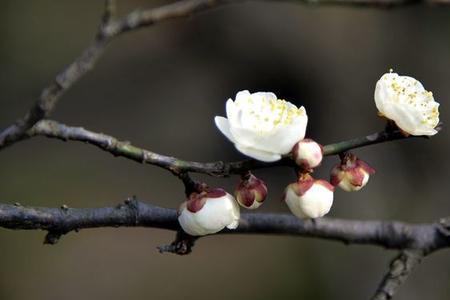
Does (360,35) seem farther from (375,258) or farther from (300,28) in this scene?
(375,258)

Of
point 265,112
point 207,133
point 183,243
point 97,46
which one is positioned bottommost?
point 183,243

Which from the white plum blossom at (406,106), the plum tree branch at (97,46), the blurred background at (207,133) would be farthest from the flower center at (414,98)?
the blurred background at (207,133)

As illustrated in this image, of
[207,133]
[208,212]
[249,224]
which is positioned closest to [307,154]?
[208,212]

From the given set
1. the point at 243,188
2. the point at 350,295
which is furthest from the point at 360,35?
the point at 243,188

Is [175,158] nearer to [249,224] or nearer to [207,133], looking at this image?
[249,224]

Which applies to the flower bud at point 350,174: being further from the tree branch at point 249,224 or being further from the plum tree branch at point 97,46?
the plum tree branch at point 97,46
